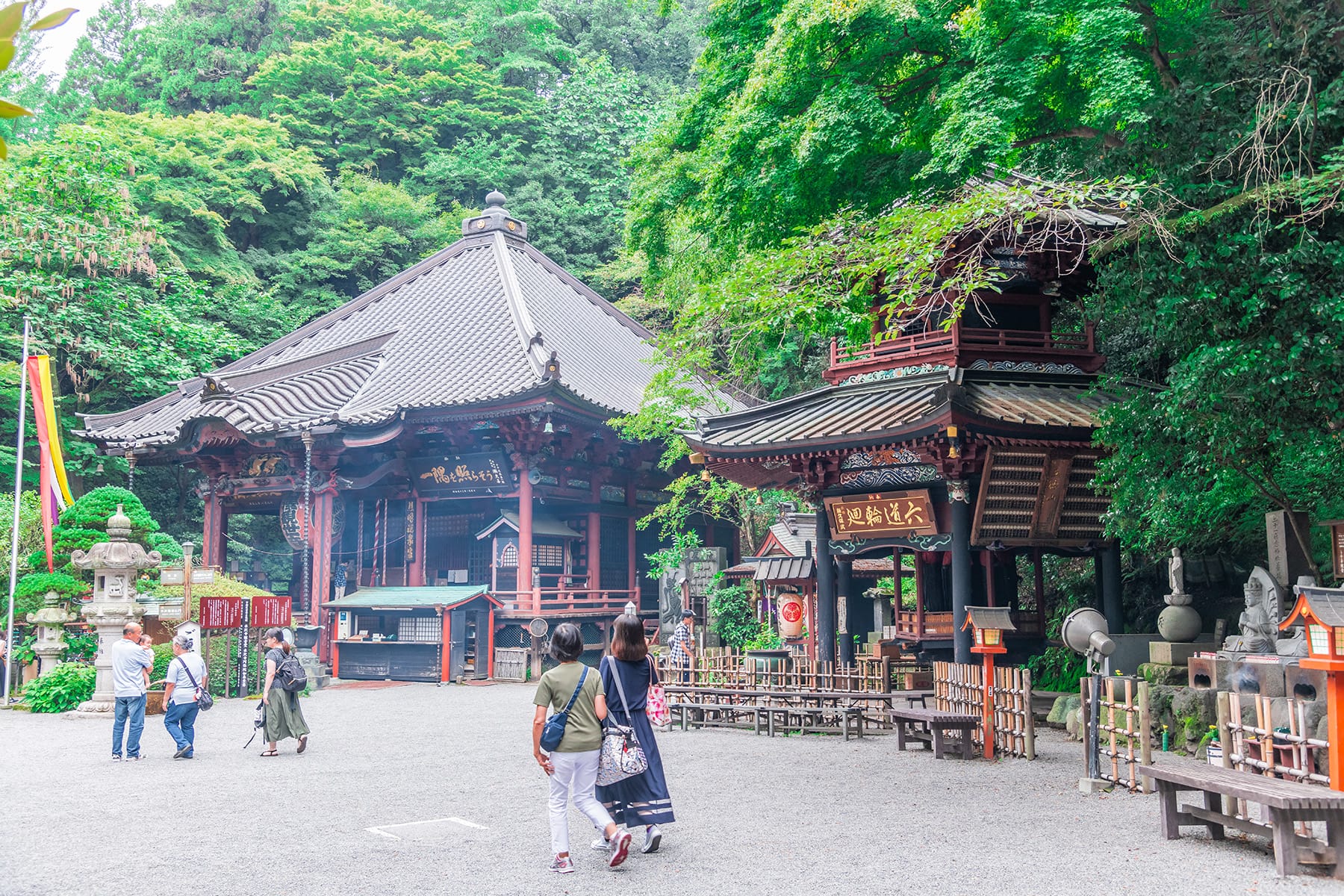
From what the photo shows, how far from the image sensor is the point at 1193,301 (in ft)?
30.1

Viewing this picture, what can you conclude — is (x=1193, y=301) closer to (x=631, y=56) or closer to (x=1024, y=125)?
(x=1024, y=125)

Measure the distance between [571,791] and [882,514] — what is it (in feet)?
29.1

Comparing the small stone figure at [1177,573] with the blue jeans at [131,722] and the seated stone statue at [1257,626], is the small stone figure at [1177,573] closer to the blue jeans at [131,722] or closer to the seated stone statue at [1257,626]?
the seated stone statue at [1257,626]

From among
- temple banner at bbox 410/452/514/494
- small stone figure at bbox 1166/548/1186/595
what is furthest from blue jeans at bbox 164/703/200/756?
temple banner at bbox 410/452/514/494

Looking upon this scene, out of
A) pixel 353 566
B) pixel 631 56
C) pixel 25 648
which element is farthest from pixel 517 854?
pixel 631 56

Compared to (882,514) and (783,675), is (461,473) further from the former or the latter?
(882,514)

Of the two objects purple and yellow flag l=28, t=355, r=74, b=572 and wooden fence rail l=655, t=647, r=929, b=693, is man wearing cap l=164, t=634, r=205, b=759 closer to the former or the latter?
wooden fence rail l=655, t=647, r=929, b=693

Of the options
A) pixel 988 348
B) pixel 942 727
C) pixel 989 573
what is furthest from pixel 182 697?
pixel 988 348

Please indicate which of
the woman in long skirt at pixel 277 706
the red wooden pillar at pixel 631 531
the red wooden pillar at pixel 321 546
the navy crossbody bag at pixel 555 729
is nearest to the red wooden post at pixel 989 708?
the navy crossbody bag at pixel 555 729

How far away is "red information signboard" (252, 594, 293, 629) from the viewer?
58.1 ft

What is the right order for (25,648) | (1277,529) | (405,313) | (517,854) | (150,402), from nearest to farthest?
1. (517,854)
2. (1277,529)
3. (25,648)
4. (150,402)
5. (405,313)

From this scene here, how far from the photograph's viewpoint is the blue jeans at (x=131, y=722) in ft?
37.1

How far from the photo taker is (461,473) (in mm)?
23141

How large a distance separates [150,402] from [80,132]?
22.5 ft
